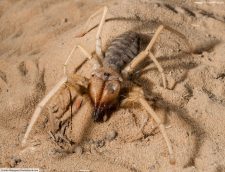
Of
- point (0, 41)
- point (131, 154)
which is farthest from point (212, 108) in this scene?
point (0, 41)

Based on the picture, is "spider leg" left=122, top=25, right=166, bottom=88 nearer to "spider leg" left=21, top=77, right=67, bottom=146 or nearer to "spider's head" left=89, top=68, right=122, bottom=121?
"spider's head" left=89, top=68, right=122, bottom=121

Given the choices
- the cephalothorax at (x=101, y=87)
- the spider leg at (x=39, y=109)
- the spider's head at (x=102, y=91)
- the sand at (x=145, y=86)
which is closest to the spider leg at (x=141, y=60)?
the cephalothorax at (x=101, y=87)

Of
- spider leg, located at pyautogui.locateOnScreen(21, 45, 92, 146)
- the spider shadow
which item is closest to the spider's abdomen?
spider leg, located at pyautogui.locateOnScreen(21, 45, 92, 146)

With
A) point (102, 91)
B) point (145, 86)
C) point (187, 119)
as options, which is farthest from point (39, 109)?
point (187, 119)

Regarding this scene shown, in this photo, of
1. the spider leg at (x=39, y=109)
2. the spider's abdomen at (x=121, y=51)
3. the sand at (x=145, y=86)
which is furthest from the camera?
the spider's abdomen at (x=121, y=51)

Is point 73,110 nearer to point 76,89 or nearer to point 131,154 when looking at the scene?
point 76,89

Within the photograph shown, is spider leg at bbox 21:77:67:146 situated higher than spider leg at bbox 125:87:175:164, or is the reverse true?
spider leg at bbox 21:77:67:146

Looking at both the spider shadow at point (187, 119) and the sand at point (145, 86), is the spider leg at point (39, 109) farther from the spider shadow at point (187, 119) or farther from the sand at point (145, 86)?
the spider shadow at point (187, 119)

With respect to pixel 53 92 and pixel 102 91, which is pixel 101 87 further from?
pixel 53 92
